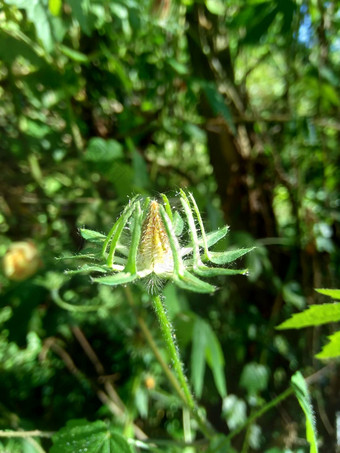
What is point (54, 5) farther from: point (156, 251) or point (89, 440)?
point (89, 440)

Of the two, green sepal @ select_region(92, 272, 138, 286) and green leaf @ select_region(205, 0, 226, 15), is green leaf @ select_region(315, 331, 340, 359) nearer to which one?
green sepal @ select_region(92, 272, 138, 286)

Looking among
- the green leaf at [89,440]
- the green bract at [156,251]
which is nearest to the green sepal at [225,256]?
the green bract at [156,251]

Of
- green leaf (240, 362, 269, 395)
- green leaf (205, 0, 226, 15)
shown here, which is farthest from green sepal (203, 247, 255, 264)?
green leaf (240, 362, 269, 395)

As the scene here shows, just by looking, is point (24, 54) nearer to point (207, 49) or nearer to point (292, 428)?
point (207, 49)

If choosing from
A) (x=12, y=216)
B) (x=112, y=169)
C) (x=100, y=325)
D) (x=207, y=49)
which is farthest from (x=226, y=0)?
(x=100, y=325)

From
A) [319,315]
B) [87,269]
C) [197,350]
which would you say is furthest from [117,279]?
[197,350]

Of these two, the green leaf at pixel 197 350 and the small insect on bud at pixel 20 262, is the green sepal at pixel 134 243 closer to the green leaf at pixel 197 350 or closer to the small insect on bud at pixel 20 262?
the green leaf at pixel 197 350
